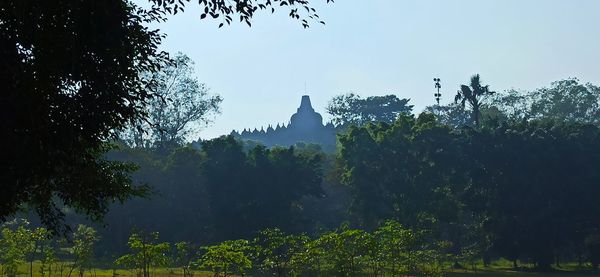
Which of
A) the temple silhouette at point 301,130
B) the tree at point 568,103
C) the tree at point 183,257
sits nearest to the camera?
the tree at point 183,257

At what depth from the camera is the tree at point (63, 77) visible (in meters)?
7.73

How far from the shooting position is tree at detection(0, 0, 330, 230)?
7727 millimetres

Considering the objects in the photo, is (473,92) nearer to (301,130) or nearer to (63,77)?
(63,77)

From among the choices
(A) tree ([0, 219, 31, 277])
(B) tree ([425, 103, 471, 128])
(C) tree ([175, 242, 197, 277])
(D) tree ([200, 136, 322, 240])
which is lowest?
(C) tree ([175, 242, 197, 277])

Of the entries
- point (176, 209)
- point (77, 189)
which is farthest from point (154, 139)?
point (77, 189)

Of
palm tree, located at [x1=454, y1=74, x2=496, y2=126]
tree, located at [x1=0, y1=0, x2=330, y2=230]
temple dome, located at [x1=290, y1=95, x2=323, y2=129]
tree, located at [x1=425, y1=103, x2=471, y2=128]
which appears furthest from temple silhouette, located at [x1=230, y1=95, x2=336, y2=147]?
tree, located at [x1=0, y1=0, x2=330, y2=230]

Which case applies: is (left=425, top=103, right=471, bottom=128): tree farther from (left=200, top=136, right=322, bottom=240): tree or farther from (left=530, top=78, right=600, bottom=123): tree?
(left=200, top=136, right=322, bottom=240): tree

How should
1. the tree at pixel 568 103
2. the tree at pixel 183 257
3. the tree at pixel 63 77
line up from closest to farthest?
the tree at pixel 63 77 < the tree at pixel 183 257 < the tree at pixel 568 103

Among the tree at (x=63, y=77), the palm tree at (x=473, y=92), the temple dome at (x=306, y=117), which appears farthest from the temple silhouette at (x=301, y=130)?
the tree at (x=63, y=77)

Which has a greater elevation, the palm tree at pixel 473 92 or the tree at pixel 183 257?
the palm tree at pixel 473 92

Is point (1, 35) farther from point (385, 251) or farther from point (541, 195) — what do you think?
point (541, 195)

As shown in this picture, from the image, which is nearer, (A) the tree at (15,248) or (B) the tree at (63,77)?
(B) the tree at (63,77)

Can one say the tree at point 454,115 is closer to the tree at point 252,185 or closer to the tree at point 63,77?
the tree at point 252,185

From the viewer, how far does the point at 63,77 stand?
821 centimetres
